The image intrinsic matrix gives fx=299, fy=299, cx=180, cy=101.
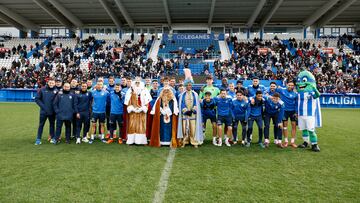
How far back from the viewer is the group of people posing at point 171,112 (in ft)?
24.4

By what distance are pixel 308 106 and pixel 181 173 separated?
12.4 ft

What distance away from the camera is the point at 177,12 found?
114 ft

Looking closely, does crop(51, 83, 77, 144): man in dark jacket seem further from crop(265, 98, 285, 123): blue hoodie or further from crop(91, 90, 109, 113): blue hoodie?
crop(265, 98, 285, 123): blue hoodie

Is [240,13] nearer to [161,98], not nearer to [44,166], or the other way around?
[161,98]

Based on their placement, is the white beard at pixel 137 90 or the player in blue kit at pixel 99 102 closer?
the white beard at pixel 137 90

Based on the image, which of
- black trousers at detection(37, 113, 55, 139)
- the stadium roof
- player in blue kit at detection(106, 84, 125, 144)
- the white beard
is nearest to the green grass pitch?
black trousers at detection(37, 113, 55, 139)

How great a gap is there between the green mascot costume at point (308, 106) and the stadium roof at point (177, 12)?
25.1m

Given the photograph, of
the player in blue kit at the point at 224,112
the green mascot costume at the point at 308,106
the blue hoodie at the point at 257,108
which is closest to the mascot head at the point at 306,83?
the green mascot costume at the point at 308,106

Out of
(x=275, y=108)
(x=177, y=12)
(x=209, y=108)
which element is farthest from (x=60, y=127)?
(x=177, y=12)

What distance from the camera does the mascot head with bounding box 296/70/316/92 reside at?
7113 mm

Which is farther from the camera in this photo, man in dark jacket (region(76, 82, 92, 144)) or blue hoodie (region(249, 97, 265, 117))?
man in dark jacket (region(76, 82, 92, 144))

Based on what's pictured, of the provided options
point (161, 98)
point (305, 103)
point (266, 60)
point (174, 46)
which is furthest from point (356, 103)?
point (174, 46)

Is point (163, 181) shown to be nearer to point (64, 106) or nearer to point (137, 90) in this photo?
point (137, 90)

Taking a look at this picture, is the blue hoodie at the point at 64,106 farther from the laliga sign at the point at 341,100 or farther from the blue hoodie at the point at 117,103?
the laliga sign at the point at 341,100
